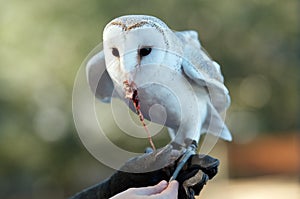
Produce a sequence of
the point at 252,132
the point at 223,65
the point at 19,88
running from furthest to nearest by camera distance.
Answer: the point at 252,132, the point at 223,65, the point at 19,88

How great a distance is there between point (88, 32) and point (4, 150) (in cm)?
114

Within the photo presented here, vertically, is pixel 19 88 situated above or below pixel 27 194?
above

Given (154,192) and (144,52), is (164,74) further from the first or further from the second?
(154,192)

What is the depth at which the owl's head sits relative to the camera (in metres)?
0.86

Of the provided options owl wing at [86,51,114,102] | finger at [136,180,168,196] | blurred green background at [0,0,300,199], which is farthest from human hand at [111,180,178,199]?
blurred green background at [0,0,300,199]

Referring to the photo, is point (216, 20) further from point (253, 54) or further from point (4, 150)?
point (4, 150)

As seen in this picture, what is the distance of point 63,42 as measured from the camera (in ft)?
11.8

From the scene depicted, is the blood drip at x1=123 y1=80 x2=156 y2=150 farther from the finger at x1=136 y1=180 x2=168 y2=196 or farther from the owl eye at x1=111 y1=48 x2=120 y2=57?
the finger at x1=136 y1=180 x2=168 y2=196

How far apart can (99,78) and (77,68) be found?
250cm

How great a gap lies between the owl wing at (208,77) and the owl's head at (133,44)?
90mm

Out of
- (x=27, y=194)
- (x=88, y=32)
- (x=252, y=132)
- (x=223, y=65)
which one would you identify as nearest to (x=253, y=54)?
(x=223, y=65)

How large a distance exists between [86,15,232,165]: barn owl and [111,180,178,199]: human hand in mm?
174

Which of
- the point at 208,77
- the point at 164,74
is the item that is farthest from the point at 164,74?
the point at 208,77

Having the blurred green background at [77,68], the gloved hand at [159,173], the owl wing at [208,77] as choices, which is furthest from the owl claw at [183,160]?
the blurred green background at [77,68]
